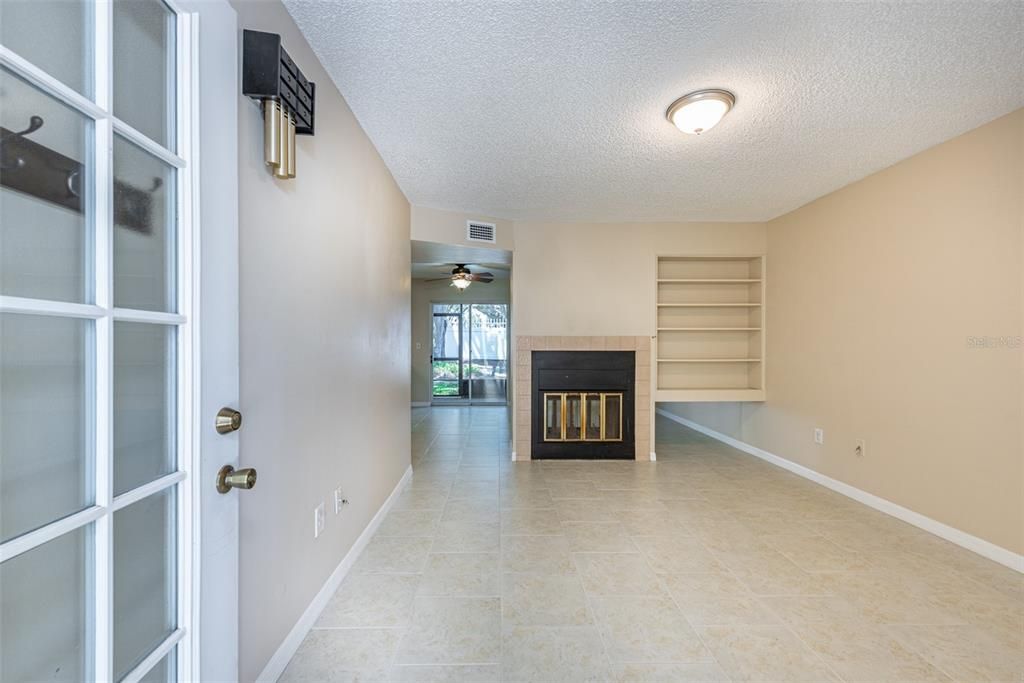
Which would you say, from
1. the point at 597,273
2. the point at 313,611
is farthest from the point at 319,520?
the point at 597,273

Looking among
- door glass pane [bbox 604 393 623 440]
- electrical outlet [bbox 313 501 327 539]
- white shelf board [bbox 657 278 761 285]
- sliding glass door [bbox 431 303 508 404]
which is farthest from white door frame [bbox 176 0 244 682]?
sliding glass door [bbox 431 303 508 404]

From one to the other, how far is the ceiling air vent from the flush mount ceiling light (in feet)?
7.05

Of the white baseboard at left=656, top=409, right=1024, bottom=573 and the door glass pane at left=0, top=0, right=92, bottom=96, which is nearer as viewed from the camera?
the door glass pane at left=0, top=0, right=92, bottom=96

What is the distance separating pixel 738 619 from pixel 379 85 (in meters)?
2.96

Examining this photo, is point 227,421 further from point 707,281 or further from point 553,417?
point 707,281

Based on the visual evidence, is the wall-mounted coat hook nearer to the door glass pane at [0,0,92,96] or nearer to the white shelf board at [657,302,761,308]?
the door glass pane at [0,0,92,96]

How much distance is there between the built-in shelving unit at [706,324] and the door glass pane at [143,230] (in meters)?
4.22

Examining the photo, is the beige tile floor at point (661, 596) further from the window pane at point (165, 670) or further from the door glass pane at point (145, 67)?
the door glass pane at point (145, 67)

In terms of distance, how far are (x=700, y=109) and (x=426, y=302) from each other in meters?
6.39

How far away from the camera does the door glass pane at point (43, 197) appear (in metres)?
0.59

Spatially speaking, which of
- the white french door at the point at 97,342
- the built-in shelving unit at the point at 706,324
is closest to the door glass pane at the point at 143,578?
the white french door at the point at 97,342

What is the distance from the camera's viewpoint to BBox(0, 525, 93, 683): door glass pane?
0.61 metres

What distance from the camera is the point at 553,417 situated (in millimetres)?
4305

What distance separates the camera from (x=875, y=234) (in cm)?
296
